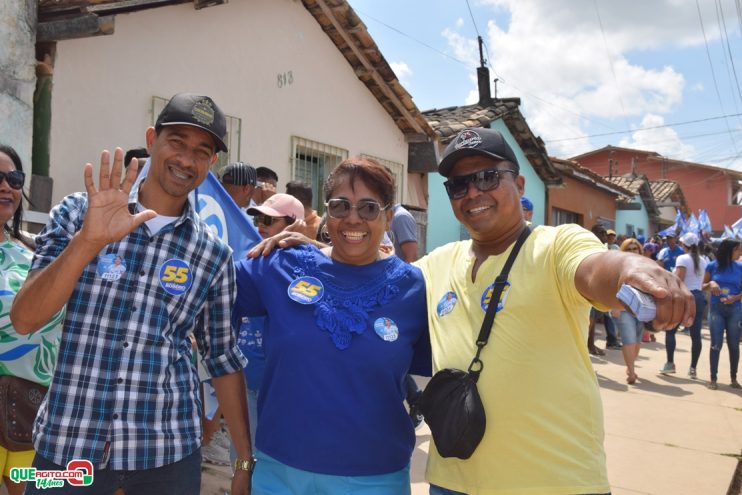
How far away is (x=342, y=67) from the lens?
850 centimetres

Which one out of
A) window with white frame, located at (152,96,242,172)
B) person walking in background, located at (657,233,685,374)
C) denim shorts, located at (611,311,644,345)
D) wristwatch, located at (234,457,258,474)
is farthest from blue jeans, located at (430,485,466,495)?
person walking in background, located at (657,233,685,374)

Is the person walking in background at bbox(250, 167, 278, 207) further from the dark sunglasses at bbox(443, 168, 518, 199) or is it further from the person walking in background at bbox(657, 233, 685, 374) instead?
the person walking in background at bbox(657, 233, 685, 374)

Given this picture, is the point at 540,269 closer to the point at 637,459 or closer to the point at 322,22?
the point at 637,459

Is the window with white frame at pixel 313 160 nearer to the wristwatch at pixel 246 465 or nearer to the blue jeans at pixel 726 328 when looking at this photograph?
the wristwatch at pixel 246 465

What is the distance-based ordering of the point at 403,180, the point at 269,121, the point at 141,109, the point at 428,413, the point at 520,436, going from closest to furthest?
the point at 520,436, the point at 428,413, the point at 141,109, the point at 269,121, the point at 403,180

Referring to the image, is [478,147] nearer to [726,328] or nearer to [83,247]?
[83,247]

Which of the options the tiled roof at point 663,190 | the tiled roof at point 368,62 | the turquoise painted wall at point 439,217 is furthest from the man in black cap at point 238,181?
the tiled roof at point 663,190

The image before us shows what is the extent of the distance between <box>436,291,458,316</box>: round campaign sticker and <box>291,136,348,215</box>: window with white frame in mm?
5661

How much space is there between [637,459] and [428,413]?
159 inches

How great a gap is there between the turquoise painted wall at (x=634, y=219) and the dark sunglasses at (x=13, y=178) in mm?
23386

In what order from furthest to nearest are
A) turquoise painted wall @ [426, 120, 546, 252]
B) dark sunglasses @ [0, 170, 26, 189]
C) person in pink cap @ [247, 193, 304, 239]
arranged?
turquoise painted wall @ [426, 120, 546, 252] → person in pink cap @ [247, 193, 304, 239] → dark sunglasses @ [0, 170, 26, 189]

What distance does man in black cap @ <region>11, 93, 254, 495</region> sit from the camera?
72.1 inches

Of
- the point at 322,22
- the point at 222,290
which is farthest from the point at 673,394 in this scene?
the point at 222,290

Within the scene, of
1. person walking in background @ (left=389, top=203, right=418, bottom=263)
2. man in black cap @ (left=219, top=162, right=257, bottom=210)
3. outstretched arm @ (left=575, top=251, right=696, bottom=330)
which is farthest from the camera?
person walking in background @ (left=389, top=203, right=418, bottom=263)
